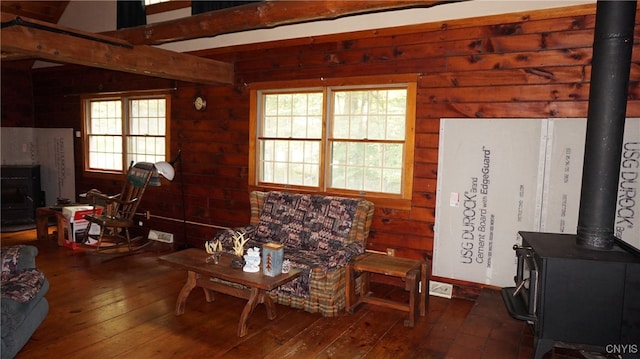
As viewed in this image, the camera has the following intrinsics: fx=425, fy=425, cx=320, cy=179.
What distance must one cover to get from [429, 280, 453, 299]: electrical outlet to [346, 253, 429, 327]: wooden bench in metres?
0.35

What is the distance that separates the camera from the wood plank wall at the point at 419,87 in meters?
3.48

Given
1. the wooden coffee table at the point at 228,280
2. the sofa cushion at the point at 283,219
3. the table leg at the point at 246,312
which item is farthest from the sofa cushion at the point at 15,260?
the sofa cushion at the point at 283,219

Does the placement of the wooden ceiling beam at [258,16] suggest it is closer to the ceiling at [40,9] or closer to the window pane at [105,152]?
the window pane at [105,152]

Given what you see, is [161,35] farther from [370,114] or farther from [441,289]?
[441,289]

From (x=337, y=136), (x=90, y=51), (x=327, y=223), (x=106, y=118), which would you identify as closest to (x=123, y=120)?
(x=106, y=118)

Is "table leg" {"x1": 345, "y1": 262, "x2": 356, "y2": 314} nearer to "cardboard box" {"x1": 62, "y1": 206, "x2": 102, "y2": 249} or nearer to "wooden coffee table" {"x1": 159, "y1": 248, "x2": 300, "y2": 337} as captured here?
"wooden coffee table" {"x1": 159, "y1": 248, "x2": 300, "y2": 337}

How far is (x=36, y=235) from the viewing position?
6035mm

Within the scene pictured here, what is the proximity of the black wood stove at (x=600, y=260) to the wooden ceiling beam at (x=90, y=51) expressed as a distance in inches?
146

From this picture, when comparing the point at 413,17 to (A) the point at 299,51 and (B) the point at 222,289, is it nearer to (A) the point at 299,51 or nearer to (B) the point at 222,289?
(A) the point at 299,51

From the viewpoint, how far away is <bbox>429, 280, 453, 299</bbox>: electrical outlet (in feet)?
13.1

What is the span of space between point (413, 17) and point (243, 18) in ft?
5.22

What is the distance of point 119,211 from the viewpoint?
5781 mm

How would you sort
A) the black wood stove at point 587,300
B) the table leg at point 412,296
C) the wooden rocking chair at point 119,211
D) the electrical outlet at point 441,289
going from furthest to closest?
the wooden rocking chair at point 119,211 → the electrical outlet at point 441,289 → the table leg at point 412,296 → the black wood stove at point 587,300

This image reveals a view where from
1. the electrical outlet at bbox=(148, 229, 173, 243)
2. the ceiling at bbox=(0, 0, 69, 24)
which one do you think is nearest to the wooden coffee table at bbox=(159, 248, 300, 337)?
the electrical outlet at bbox=(148, 229, 173, 243)
